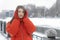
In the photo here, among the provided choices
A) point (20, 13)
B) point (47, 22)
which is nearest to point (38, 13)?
point (47, 22)

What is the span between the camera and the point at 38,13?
215 cm

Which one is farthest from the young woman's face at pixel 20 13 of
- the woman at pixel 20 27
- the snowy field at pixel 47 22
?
the snowy field at pixel 47 22

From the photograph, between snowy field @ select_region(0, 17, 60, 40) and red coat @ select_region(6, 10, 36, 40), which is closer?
red coat @ select_region(6, 10, 36, 40)

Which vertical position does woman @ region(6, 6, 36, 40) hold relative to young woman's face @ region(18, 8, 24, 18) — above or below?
below

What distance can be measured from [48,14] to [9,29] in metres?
0.83

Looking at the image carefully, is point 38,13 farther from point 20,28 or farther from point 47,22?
point 20,28

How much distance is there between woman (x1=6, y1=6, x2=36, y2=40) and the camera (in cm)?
137

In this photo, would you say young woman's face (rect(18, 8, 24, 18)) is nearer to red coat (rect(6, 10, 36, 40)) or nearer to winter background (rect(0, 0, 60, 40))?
red coat (rect(6, 10, 36, 40))

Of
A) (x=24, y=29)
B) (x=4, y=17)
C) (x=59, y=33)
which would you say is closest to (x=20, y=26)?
(x=24, y=29)

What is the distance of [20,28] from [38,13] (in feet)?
2.62

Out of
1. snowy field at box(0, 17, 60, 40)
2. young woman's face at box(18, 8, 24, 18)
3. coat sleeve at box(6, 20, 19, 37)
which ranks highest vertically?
young woman's face at box(18, 8, 24, 18)

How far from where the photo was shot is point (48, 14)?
207 cm

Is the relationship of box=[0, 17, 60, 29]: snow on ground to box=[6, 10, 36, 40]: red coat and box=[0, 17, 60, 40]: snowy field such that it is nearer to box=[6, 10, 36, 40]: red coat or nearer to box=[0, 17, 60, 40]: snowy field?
box=[0, 17, 60, 40]: snowy field

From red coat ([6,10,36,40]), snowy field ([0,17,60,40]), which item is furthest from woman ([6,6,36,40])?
snowy field ([0,17,60,40])
